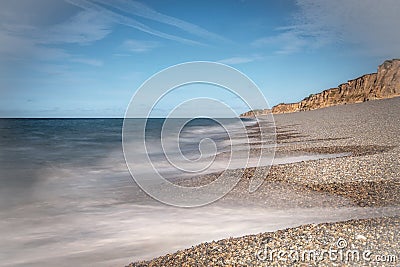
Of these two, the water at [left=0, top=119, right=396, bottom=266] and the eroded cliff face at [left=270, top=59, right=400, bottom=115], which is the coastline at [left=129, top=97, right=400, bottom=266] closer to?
the water at [left=0, top=119, right=396, bottom=266]

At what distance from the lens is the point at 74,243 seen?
21.6 ft

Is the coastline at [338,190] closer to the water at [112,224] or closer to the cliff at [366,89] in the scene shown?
the water at [112,224]

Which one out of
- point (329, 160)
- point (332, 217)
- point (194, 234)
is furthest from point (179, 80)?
point (329, 160)

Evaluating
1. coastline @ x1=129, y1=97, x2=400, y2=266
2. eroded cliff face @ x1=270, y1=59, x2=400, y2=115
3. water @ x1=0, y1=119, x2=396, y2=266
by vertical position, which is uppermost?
eroded cliff face @ x1=270, y1=59, x2=400, y2=115

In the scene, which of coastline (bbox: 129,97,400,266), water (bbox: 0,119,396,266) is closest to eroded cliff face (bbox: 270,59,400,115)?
coastline (bbox: 129,97,400,266)

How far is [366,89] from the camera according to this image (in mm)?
77125
